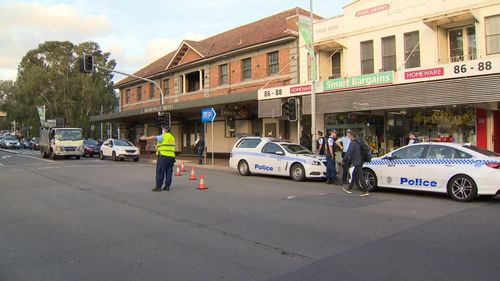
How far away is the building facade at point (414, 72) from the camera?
49.9ft

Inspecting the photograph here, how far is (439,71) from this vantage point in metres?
15.4

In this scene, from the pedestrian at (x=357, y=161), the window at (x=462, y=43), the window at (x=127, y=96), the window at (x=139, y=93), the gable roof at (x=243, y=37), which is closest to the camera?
the pedestrian at (x=357, y=161)

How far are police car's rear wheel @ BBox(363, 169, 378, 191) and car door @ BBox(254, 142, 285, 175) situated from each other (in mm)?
4117

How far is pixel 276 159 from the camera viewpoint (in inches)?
642

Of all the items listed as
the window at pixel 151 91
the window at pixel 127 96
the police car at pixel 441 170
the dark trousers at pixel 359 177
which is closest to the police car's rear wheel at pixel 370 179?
the police car at pixel 441 170

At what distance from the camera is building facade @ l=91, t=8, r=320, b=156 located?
24.1m

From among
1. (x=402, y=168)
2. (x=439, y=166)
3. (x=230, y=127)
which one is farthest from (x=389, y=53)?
(x=230, y=127)

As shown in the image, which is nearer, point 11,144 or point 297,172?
point 297,172

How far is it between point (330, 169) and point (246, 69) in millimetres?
14130

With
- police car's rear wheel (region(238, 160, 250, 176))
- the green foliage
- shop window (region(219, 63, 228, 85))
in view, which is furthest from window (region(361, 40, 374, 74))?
the green foliage

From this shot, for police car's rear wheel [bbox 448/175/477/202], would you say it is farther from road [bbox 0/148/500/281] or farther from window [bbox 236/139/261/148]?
window [bbox 236/139/261/148]

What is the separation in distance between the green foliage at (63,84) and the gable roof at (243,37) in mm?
23954

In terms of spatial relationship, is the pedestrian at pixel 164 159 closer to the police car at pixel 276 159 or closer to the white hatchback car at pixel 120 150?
the police car at pixel 276 159

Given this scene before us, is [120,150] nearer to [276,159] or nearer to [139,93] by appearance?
[139,93]
